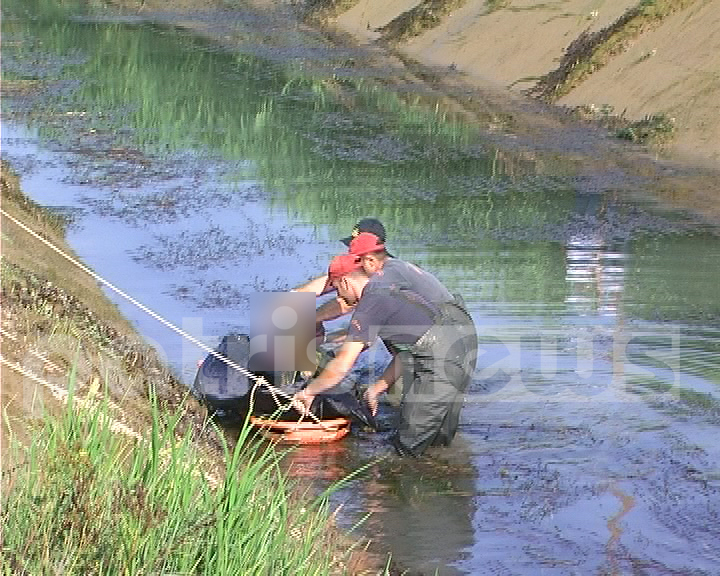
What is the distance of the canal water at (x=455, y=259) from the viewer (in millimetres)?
9242

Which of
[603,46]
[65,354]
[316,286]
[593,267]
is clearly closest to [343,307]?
[316,286]

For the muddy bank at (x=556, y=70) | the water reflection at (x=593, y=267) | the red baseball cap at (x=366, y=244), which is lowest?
the water reflection at (x=593, y=267)

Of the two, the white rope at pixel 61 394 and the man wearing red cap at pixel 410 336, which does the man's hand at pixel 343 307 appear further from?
the white rope at pixel 61 394

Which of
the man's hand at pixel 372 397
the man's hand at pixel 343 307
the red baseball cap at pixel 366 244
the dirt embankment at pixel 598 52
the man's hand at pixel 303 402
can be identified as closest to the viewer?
the red baseball cap at pixel 366 244

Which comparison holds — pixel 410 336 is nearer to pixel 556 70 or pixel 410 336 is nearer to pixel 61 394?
pixel 61 394

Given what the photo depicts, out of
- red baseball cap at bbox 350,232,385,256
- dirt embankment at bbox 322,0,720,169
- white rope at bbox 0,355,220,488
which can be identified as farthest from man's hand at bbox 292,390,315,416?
dirt embankment at bbox 322,0,720,169

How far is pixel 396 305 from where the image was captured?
9.55m

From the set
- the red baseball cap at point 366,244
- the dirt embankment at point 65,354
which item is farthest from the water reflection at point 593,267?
the red baseball cap at point 366,244

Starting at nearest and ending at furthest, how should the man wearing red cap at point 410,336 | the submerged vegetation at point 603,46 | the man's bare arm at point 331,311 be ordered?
1. the man wearing red cap at point 410,336
2. the man's bare arm at point 331,311
3. the submerged vegetation at point 603,46

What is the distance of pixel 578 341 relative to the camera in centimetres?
1261

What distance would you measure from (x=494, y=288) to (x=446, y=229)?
9.16 ft

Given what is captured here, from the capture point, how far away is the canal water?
9.24m

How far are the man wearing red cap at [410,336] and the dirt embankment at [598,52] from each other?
10.8 m

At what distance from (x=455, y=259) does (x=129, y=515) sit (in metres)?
9.85
